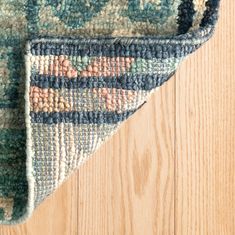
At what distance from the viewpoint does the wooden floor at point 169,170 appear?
2.29ft

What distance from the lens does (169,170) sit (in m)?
0.71

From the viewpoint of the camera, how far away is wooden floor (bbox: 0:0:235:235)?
70 cm

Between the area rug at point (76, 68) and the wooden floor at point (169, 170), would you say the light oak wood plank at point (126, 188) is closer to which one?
the wooden floor at point (169, 170)

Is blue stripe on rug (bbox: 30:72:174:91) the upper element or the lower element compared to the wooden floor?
upper

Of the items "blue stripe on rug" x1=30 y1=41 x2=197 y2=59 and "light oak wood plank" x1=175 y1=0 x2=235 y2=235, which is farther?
"light oak wood plank" x1=175 y1=0 x2=235 y2=235

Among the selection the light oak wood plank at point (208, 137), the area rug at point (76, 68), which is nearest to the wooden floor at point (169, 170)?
the light oak wood plank at point (208, 137)

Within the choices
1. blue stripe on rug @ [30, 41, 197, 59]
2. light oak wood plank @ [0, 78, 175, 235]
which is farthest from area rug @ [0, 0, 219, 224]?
light oak wood plank @ [0, 78, 175, 235]

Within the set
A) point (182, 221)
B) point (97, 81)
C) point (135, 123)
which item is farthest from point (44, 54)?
point (182, 221)

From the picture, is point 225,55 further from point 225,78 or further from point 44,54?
point 44,54

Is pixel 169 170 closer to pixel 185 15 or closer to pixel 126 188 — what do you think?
pixel 126 188

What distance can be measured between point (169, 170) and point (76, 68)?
245 mm

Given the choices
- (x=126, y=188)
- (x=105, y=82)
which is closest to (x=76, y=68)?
(x=105, y=82)

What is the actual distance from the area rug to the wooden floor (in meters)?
0.14

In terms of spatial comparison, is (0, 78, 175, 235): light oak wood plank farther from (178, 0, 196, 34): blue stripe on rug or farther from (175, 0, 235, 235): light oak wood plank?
(178, 0, 196, 34): blue stripe on rug
